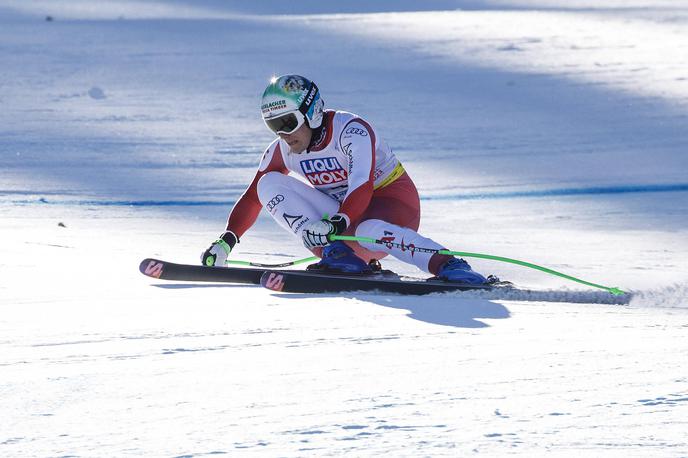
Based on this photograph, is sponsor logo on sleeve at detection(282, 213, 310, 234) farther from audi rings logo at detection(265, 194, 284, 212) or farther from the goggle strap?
the goggle strap

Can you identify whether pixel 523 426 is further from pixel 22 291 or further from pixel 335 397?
pixel 22 291

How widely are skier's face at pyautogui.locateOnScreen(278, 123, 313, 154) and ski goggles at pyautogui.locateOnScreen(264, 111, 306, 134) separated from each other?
31 mm

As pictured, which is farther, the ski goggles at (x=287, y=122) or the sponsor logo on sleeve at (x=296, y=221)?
the sponsor logo on sleeve at (x=296, y=221)

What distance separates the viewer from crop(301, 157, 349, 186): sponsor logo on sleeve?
617cm

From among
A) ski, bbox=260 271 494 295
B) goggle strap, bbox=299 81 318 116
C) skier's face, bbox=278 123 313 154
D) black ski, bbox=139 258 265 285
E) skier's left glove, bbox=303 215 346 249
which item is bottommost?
black ski, bbox=139 258 265 285

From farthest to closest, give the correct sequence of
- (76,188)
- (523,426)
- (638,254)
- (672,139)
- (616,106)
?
(616,106)
(672,139)
(76,188)
(638,254)
(523,426)

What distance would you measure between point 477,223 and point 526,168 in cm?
232

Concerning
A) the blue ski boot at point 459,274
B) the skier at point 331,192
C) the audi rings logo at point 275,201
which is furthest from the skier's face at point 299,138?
the blue ski boot at point 459,274

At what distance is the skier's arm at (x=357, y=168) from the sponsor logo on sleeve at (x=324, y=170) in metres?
0.15

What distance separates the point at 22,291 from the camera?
563 cm

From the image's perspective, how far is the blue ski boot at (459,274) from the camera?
18.7 feet

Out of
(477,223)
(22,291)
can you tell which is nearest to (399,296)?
(22,291)

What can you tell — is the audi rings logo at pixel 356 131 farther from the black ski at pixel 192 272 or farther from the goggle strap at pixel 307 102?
the black ski at pixel 192 272

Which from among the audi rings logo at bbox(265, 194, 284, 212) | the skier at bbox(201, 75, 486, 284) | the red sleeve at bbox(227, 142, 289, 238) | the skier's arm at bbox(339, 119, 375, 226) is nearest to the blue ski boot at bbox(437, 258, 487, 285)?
the skier at bbox(201, 75, 486, 284)
